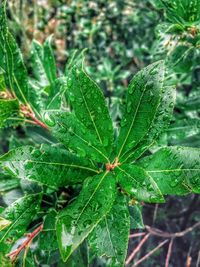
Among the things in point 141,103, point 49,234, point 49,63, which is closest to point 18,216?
point 49,234

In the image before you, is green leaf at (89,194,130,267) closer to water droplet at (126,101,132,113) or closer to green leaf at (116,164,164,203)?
green leaf at (116,164,164,203)

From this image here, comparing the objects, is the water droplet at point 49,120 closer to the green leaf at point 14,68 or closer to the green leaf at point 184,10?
the green leaf at point 14,68

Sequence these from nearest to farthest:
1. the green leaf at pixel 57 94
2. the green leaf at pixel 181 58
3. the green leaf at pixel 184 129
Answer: the green leaf at pixel 57 94 → the green leaf at pixel 181 58 → the green leaf at pixel 184 129

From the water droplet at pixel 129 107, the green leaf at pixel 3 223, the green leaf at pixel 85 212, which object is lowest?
the green leaf at pixel 3 223

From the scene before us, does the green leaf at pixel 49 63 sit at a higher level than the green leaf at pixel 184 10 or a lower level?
lower

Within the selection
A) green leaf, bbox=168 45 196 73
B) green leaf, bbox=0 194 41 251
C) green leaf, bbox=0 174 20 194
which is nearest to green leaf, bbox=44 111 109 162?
green leaf, bbox=0 194 41 251

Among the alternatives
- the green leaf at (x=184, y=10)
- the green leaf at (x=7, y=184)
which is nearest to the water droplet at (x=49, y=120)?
the green leaf at (x=7, y=184)
